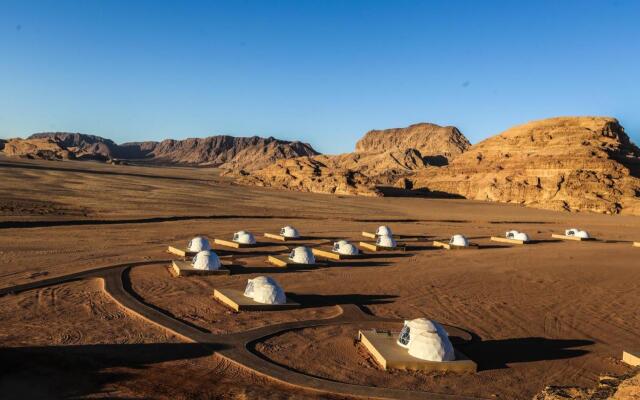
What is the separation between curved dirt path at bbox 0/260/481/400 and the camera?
11.1m

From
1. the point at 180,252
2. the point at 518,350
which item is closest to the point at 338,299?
the point at 518,350

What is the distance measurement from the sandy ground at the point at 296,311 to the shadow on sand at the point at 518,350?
56 millimetres

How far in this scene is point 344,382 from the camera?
11539 millimetres

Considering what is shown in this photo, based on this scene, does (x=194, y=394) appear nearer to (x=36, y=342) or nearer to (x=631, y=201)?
(x=36, y=342)

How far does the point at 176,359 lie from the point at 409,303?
30.8 feet

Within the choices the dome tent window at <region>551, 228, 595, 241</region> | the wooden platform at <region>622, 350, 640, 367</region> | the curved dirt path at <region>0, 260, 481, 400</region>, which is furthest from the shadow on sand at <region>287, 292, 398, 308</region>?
the dome tent window at <region>551, 228, 595, 241</region>

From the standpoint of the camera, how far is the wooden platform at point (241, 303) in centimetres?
1647

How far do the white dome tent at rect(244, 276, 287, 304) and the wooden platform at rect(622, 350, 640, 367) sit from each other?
9406 millimetres

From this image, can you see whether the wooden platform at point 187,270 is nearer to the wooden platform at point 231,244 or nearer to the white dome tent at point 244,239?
the wooden platform at point 231,244

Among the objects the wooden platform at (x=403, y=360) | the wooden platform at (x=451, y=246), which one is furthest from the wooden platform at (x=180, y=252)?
the wooden platform at (x=451, y=246)

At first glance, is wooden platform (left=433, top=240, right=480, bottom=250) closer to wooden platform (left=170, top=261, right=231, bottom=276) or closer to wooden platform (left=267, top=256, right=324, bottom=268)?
wooden platform (left=267, top=256, right=324, bottom=268)

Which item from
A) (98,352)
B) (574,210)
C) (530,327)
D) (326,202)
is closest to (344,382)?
(98,352)

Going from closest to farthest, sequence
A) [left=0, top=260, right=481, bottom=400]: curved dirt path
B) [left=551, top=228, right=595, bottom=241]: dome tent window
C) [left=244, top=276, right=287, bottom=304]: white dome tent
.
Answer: [left=0, top=260, right=481, bottom=400]: curved dirt path, [left=244, top=276, right=287, bottom=304]: white dome tent, [left=551, top=228, right=595, bottom=241]: dome tent window

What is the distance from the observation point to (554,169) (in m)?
75.6
